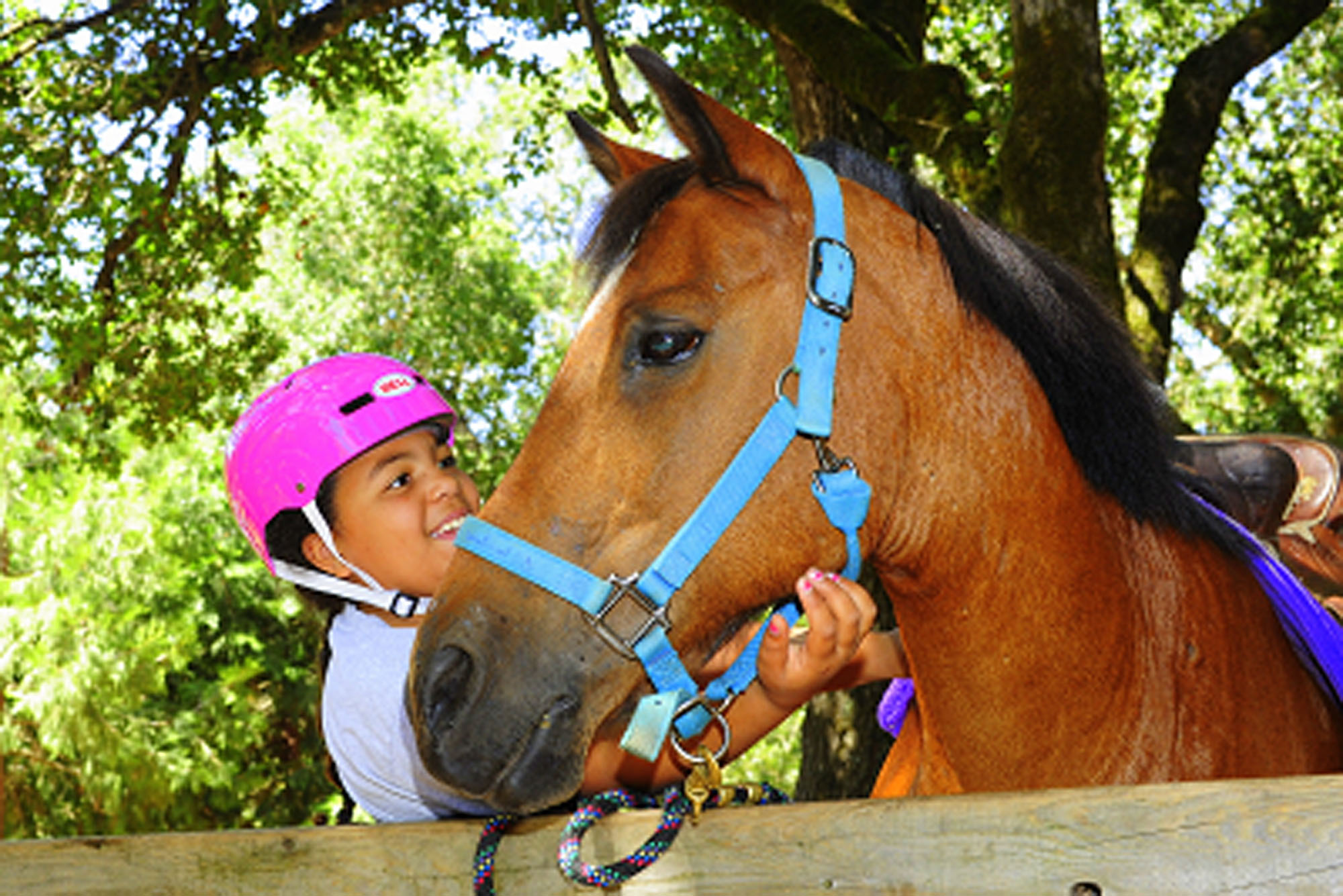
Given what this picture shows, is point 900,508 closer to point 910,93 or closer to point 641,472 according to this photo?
point 641,472

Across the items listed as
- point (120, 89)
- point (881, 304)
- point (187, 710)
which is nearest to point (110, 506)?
point (187, 710)

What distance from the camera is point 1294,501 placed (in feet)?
9.71

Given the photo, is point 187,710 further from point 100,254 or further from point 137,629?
point 100,254

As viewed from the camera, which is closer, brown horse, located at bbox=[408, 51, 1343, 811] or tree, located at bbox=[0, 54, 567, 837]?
brown horse, located at bbox=[408, 51, 1343, 811]

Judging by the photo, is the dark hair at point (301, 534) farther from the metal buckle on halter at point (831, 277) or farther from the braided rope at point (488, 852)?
the metal buckle on halter at point (831, 277)

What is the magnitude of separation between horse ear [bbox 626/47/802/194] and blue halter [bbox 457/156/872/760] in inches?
4.6

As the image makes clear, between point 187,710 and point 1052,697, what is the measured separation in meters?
14.7

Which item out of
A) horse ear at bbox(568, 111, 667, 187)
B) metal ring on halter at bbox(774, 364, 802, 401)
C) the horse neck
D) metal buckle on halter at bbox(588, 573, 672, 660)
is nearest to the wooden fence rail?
metal buckle on halter at bbox(588, 573, 672, 660)

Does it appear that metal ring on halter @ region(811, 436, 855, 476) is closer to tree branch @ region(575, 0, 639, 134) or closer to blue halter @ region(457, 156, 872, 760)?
blue halter @ region(457, 156, 872, 760)

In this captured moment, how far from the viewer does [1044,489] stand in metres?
1.99

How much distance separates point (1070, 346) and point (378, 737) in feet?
4.82

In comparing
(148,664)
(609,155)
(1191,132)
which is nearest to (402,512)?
(609,155)

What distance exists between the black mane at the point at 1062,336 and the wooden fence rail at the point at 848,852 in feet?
2.82

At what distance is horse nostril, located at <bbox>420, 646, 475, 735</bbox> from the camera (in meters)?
1.71
